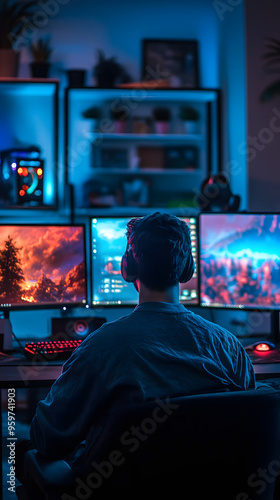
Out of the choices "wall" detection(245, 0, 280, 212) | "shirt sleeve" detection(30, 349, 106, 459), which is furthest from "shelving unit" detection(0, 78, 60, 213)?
"shirt sleeve" detection(30, 349, 106, 459)

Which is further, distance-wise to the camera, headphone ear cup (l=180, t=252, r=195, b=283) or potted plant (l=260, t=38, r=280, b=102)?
potted plant (l=260, t=38, r=280, b=102)

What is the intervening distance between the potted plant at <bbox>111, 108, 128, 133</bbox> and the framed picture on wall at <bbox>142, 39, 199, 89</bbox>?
1.05 feet

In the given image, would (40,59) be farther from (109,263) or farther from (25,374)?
(25,374)

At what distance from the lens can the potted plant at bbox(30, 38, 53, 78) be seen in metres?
4.46

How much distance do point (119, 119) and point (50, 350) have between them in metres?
2.66

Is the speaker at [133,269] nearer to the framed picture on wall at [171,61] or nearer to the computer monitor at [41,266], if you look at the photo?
the computer monitor at [41,266]

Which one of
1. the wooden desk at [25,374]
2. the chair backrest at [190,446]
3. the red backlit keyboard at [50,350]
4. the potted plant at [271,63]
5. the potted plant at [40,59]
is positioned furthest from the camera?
the potted plant at [40,59]

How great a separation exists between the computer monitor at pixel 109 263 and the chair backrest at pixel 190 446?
1.51 m

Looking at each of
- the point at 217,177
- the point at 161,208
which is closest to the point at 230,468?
the point at 217,177

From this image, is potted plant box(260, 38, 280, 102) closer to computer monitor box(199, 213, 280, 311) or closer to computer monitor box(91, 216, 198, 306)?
computer monitor box(199, 213, 280, 311)

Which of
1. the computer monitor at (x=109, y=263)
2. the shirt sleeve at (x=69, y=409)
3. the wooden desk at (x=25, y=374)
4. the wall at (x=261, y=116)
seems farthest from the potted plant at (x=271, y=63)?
the shirt sleeve at (x=69, y=409)

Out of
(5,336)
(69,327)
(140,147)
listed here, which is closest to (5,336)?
(5,336)

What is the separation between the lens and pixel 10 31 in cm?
444

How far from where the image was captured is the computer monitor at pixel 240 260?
8.87 feet
